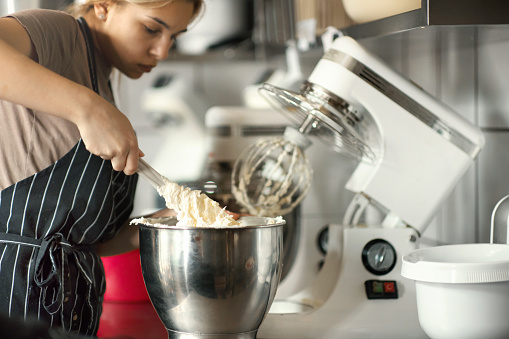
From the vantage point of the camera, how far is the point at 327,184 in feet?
4.24

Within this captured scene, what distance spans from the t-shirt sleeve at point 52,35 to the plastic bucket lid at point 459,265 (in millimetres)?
529

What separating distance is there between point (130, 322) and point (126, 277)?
0.49 ft

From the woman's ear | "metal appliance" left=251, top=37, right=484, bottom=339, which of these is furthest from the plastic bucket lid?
the woman's ear

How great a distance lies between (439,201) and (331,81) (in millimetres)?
251

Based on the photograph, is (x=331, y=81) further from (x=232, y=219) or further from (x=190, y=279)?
(x=190, y=279)

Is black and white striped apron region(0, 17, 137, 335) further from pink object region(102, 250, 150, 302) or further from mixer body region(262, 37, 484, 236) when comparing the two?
mixer body region(262, 37, 484, 236)

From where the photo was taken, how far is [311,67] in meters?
1.68

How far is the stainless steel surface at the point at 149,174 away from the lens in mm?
758

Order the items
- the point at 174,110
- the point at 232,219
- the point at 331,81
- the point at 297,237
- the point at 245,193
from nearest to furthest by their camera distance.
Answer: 1. the point at 232,219
2. the point at 331,81
3. the point at 245,193
4. the point at 297,237
5. the point at 174,110

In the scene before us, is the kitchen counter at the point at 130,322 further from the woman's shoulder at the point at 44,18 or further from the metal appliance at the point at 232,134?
the woman's shoulder at the point at 44,18

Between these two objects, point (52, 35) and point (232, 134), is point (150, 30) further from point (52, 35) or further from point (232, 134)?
point (232, 134)

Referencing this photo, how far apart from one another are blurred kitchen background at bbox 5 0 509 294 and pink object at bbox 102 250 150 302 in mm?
342

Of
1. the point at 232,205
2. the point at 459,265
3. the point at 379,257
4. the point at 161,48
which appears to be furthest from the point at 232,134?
the point at 459,265

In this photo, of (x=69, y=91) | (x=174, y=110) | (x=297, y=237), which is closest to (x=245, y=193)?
(x=297, y=237)
